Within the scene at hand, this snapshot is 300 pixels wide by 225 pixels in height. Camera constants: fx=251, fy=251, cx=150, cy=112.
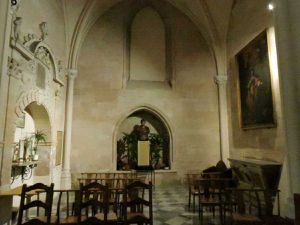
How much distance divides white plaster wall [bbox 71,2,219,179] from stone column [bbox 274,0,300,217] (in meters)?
5.57

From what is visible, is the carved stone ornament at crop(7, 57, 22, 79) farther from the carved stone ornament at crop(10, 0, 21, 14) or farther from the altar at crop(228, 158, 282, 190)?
the altar at crop(228, 158, 282, 190)

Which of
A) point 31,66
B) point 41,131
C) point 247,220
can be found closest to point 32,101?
point 31,66

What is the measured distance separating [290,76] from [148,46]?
22.5ft

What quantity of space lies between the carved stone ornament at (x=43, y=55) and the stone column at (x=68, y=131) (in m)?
1.71

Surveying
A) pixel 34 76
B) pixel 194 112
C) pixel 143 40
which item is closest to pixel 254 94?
pixel 194 112

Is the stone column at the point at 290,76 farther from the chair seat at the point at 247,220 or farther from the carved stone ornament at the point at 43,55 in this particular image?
the carved stone ornament at the point at 43,55

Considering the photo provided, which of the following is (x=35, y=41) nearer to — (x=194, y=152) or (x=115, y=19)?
(x=115, y=19)

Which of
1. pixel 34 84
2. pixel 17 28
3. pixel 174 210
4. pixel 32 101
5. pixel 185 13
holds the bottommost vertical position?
pixel 174 210

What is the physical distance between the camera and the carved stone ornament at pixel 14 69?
4.91 m

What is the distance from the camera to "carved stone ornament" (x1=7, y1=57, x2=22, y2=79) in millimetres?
4910

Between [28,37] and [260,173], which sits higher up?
[28,37]

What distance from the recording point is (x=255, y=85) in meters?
6.91

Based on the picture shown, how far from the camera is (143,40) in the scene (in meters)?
10.1

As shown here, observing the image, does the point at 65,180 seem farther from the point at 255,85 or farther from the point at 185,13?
the point at 185,13
